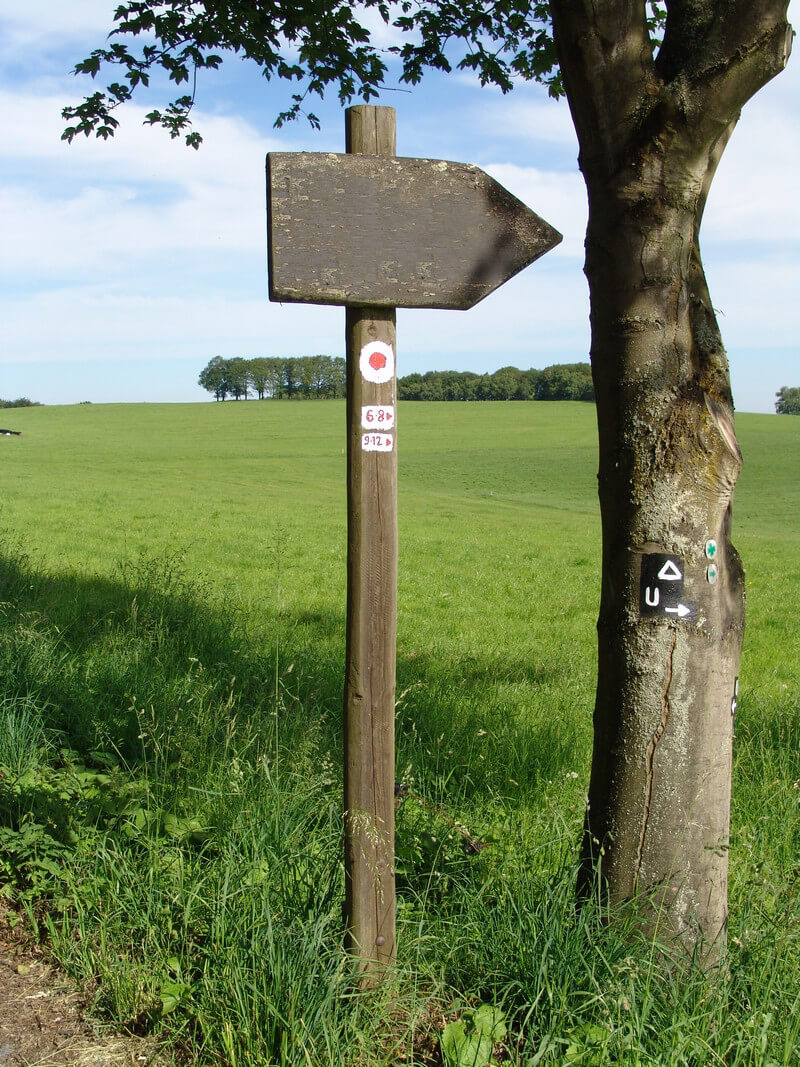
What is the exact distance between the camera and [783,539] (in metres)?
26.7

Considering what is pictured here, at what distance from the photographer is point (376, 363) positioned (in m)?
2.69

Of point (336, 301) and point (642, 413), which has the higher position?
point (336, 301)

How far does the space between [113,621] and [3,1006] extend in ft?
14.7

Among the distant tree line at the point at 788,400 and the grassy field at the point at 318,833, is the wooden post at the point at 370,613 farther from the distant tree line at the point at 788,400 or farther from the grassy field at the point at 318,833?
the distant tree line at the point at 788,400

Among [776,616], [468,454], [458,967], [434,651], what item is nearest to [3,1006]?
[458,967]

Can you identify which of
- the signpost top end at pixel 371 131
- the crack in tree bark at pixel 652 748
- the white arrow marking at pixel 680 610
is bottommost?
the crack in tree bark at pixel 652 748

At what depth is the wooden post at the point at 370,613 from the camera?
269 cm

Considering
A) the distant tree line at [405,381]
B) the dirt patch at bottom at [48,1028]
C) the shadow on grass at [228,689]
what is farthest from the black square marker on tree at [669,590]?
the distant tree line at [405,381]

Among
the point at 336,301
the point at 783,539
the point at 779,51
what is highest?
the point at 779,51

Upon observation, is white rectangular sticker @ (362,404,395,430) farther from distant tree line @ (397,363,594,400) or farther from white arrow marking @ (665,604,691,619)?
distant tree line @ (397,363,594,400)

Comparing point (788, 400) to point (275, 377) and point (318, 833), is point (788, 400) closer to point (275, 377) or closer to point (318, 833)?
point (275, 377)

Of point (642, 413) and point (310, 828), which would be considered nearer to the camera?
point (642, 413)

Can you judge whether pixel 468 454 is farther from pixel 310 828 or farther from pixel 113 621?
pixel 310 828

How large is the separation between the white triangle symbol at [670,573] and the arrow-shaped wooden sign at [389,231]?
40.1 inches
